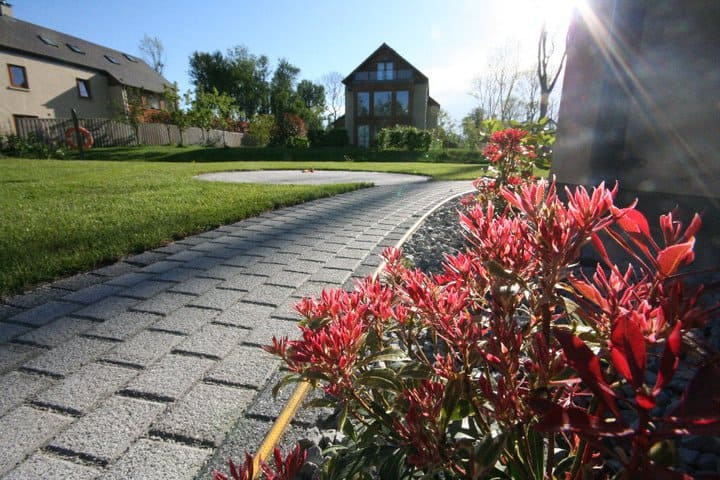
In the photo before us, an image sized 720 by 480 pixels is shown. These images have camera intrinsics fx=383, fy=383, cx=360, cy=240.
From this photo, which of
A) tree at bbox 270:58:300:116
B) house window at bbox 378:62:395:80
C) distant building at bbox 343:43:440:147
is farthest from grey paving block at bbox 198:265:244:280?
tree at bbox 270:58:300:116

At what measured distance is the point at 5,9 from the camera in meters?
22.9

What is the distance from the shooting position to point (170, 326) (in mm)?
1926

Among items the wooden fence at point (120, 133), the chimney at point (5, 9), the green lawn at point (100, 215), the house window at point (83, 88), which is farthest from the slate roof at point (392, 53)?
the green lawn at point (100, 215)

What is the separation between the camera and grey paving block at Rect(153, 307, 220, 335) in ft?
6.25

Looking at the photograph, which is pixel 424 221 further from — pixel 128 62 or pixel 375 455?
pixel 128 62

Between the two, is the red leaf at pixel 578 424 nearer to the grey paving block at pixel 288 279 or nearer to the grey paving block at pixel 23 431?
the grey paving block at pixel 23 431

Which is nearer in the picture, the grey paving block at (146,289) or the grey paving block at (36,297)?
the grey paving block at (36,297)

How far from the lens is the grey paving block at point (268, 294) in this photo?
226 centimetres

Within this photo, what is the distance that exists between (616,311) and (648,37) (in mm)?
3316

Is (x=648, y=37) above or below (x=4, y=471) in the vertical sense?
above

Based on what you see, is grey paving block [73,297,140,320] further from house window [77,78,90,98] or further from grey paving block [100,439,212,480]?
house window [77,78,90,98]

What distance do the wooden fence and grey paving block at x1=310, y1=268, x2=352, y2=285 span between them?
23.4m

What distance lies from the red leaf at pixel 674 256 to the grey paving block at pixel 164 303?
7.03 ft

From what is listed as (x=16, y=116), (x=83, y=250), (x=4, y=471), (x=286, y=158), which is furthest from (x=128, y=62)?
(x=4, y=471)
